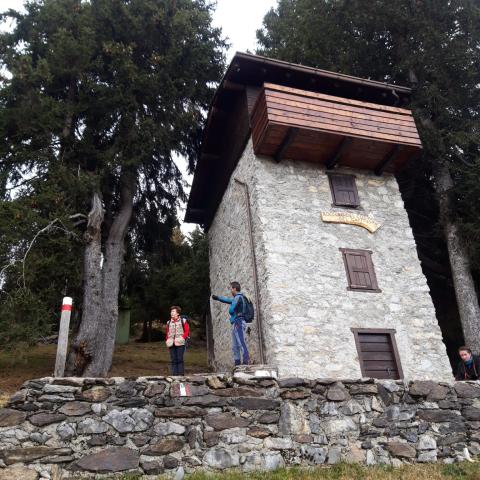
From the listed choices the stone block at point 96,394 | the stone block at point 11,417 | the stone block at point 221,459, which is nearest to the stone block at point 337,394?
the stone block at point 221,459

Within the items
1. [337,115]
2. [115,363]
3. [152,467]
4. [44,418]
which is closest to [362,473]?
[152,467]

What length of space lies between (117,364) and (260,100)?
28.8ft

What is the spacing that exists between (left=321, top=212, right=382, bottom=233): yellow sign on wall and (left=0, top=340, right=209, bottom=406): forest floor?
6.39 meters

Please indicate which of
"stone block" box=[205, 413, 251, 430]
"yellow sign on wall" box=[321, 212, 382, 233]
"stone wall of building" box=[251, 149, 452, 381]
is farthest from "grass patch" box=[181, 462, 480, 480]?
"yellow sign on wall" box=[321, 212, 382, 233]

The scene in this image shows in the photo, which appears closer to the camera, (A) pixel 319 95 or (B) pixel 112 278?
(A) pixel 319 95

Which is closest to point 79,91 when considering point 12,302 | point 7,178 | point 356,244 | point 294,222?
point 7,178

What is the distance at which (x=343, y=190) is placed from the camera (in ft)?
38.9

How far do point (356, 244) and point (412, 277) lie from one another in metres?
1.52

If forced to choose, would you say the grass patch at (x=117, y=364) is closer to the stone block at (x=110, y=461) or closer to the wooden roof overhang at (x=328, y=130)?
the stone block at (x=110, y=461)

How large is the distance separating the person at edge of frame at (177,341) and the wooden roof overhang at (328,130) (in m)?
4.79

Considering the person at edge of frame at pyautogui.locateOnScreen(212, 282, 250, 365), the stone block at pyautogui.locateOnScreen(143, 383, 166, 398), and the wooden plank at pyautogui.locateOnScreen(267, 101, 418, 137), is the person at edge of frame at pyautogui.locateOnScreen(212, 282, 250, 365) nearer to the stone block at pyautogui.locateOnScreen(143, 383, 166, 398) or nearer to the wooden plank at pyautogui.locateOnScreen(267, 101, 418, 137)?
the stone block at pyautogui.locateOnScreen(143, 383, 166, 398)

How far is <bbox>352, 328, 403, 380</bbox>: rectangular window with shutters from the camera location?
382 inches

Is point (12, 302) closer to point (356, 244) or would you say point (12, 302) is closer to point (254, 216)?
point (254, 216)

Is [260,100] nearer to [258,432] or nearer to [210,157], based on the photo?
[210,157]
